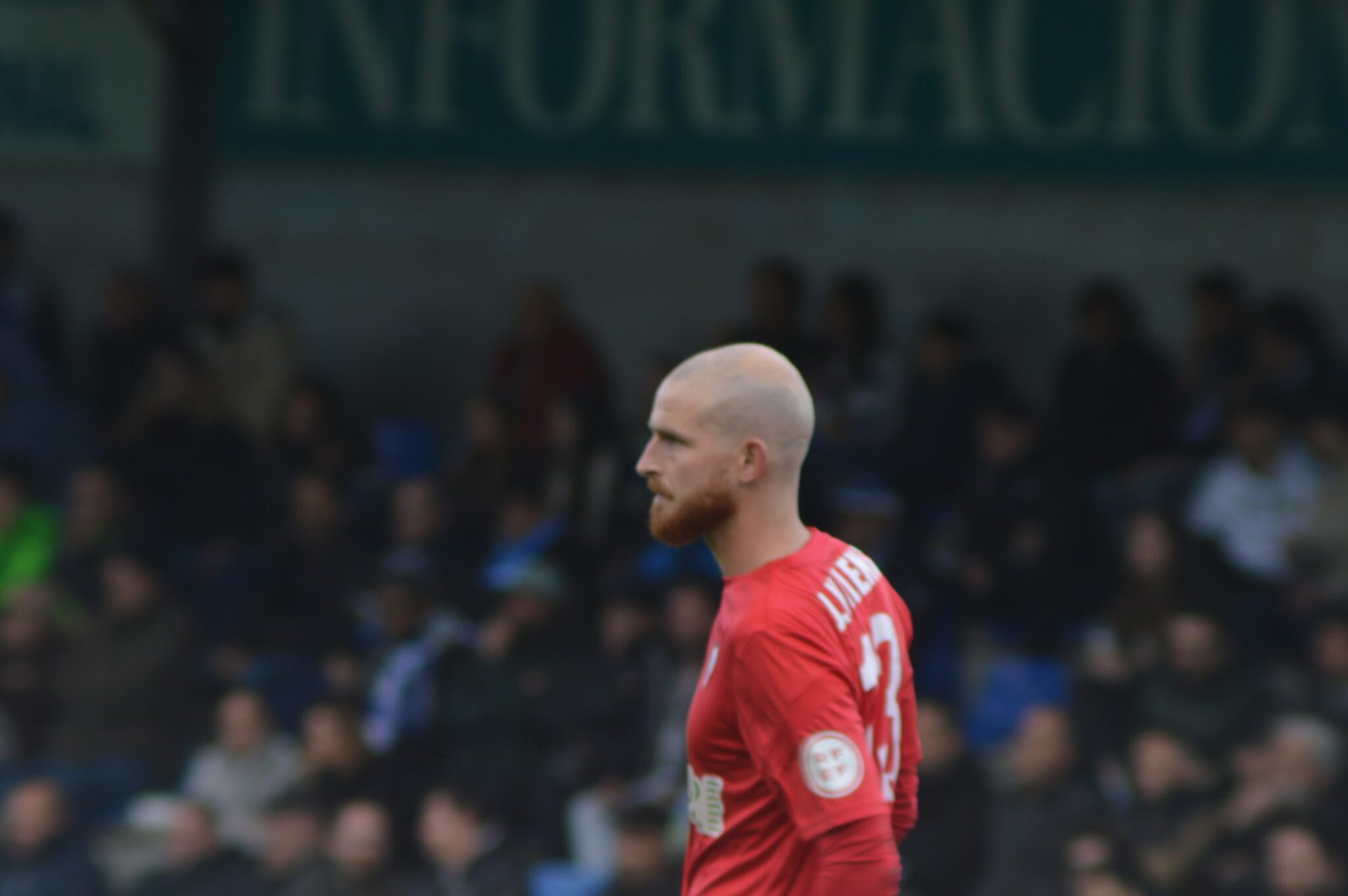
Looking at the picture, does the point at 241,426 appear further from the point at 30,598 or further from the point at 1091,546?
the point at 1091,546

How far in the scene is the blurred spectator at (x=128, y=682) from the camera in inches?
344

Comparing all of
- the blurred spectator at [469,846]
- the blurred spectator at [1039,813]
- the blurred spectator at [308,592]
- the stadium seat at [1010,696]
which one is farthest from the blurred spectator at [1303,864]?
the blurred spectator at [308,592]

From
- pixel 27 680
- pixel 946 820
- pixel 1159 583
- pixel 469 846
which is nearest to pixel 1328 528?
pixel 1159 583

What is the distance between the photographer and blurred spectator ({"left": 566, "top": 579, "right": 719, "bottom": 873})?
7.76m

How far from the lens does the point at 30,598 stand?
8.99 meters

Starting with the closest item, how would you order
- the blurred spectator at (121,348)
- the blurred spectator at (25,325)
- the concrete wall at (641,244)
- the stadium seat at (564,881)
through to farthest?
1. the stadium seat at (564,881)
2. the blurred spectator at (121,348)
3. the blurred spectator at (25,325)
4. the concrete wall at (641,244)

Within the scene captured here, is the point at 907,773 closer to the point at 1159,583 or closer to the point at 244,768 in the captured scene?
the point at 1159,583

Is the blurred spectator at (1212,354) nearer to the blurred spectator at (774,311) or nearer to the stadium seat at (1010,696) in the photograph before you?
the stadium seat at (1010,696)

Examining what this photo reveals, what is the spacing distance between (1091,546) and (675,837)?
2.02 metres

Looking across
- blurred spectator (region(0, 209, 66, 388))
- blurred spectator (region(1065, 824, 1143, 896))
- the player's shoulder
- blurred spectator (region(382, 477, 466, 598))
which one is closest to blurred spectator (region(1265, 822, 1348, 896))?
blurred spectator (region(1065, 824, 1143, 896))

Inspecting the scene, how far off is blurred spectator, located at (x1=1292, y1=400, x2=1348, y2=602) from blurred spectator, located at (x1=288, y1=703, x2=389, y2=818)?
354cm

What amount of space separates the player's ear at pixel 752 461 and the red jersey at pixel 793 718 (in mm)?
127

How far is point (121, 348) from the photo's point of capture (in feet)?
33.4

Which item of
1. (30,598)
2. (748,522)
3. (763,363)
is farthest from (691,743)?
(30,598)
